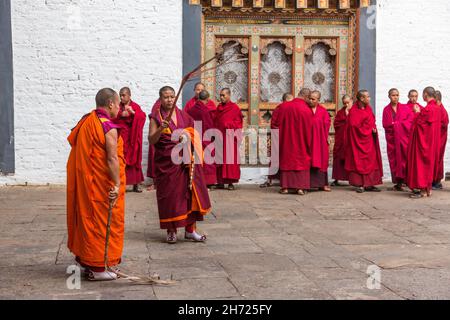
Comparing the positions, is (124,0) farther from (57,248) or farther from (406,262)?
(406,262)

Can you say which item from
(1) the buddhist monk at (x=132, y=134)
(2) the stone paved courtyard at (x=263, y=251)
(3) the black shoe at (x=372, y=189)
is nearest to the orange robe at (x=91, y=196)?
(2) the stone paved courtyard at (x=263, y=251)

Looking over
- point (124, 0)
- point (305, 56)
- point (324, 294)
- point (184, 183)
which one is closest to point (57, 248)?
point (184, 183)

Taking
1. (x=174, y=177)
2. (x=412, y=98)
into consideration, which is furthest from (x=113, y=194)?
(x=412, y=98)

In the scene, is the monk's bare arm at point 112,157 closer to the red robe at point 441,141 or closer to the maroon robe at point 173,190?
the maroon robe at point 173,190

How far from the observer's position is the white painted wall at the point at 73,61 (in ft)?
34.4

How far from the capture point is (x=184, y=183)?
621 centimetres

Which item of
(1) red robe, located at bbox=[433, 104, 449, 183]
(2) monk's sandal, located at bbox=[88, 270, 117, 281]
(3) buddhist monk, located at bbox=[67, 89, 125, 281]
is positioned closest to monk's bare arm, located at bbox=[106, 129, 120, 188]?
(3) buddhist monk, located at bbox=[67, 89, 125, 281]

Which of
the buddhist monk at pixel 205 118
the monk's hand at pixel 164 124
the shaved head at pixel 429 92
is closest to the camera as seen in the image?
the monk's hand at pixel 164 124

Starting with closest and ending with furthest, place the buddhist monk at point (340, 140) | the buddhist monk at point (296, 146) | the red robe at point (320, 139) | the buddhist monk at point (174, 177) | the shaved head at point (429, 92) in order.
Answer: the buddhist monk at point (174, 177)
the shaved head at point (429, 92)
the buddhist monk at point (296, 146)
the red robe at point (320, 139)
the buddhist monk at point (340, 140)

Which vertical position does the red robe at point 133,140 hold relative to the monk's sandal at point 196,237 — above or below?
above

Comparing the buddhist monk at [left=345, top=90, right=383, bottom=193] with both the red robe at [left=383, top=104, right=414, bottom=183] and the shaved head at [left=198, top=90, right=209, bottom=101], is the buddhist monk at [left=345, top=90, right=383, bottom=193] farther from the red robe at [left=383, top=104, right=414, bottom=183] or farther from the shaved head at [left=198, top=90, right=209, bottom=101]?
the shaved head at [left=198, top=90, right=209, bottom=101]

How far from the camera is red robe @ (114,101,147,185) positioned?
1012 cm

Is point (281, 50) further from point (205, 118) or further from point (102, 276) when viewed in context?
point (102, 276)

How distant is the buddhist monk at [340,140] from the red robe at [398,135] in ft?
2.04
